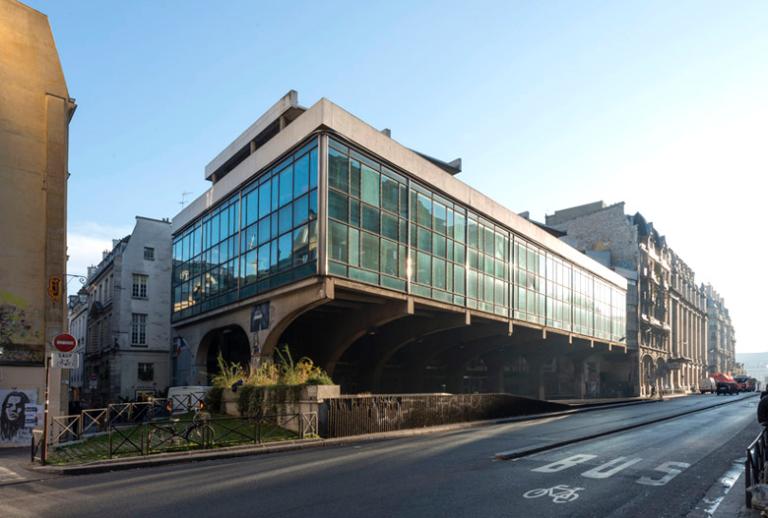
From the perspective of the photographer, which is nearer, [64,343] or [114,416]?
[64,343]

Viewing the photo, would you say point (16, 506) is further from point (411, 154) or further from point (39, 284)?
point (411, 154)

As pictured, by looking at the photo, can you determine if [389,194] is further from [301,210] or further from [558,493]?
[558,493]

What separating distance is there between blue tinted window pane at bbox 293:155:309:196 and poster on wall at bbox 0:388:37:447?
13.6m

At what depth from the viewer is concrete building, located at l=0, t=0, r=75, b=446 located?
2153 cm

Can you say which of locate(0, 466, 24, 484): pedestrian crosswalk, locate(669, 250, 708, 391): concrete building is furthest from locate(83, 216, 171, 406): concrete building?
locate(669, 250, 708, 391): concrete building

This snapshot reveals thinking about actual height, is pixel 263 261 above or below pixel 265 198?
below

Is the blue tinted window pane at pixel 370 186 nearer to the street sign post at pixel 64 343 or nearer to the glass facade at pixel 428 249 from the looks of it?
the glass facade at pixel 428 249

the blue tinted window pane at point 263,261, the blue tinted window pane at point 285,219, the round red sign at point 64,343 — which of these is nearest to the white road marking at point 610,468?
the round red sign at point 64,343

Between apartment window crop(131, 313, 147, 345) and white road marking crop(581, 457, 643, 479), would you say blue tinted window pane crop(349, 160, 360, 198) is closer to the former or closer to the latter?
white road marking crop(581, 457, 643, 479)

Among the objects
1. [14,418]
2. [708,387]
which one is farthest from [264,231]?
[708,387]

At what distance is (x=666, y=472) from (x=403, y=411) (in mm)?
11733

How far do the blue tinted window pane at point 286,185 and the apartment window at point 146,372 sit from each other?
23.5 metres

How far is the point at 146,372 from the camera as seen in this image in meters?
45.8

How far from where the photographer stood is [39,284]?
74.2 feet
